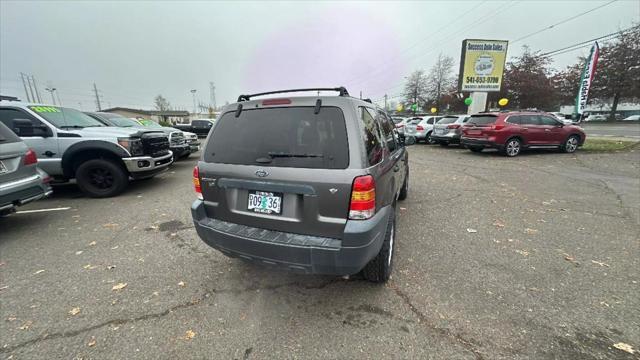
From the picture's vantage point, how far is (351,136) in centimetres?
200

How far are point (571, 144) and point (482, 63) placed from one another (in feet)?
31.7

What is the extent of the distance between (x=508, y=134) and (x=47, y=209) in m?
13.0

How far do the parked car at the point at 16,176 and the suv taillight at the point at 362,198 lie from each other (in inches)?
185

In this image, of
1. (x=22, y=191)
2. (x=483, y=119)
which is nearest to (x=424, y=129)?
(x=483, y=119)

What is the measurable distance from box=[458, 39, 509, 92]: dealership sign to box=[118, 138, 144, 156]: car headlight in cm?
1913

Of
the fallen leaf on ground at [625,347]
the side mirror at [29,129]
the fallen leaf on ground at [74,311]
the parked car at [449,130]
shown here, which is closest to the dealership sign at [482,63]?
the parked car at [449,130]

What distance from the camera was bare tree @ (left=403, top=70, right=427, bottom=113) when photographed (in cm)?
4797

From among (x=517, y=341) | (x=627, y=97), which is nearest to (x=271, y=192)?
(x=517, y=341)

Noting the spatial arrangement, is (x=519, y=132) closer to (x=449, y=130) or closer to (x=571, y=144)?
(x=571, y=144)

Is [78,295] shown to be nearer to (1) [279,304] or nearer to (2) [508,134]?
(1) [279,304]

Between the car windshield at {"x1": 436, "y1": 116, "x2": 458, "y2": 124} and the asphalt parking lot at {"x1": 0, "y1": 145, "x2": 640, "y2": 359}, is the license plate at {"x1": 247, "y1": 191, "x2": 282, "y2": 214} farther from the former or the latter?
the car windshield at {"x1": 436, "y1": 116, "x2": 458, "y2": 124}

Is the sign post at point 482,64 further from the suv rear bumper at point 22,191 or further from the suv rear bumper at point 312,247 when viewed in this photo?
the suv rear bumper at point 22,191

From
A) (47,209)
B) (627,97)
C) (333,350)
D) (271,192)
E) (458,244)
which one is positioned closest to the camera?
(333,350)

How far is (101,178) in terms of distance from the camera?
17.9 feet
